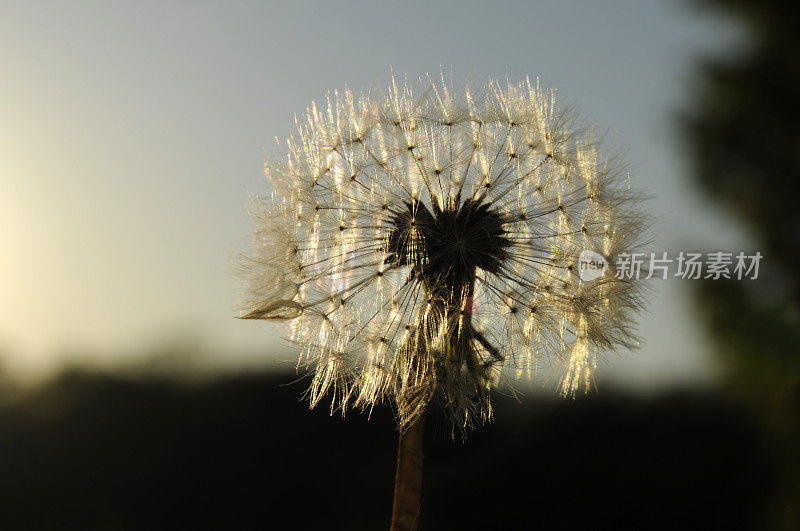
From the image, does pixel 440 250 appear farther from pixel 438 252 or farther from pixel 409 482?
pixel 409 482

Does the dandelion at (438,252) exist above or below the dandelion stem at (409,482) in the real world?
above

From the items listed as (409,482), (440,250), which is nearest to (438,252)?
(440,250)

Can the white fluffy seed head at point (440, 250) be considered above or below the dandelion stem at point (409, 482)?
above

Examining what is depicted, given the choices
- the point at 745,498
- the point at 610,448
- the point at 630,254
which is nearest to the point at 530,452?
the point at 610,448

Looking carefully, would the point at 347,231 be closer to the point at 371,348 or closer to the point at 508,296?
the point at 371,348

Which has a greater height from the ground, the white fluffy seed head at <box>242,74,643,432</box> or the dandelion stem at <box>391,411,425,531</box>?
the white fluffy seed head at <box>242,74,643,432</box>
